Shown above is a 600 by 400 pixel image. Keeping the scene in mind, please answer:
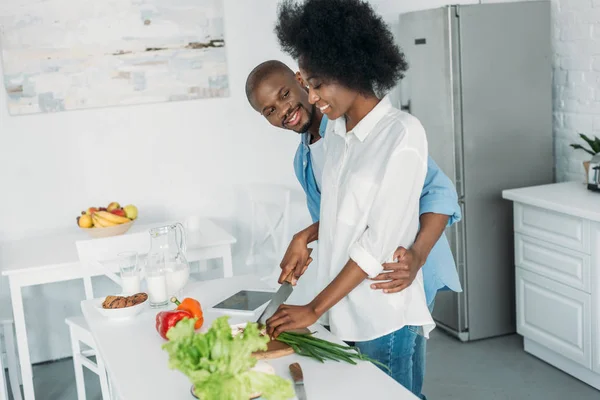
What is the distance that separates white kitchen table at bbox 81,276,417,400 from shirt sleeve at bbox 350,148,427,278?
0.23 metres

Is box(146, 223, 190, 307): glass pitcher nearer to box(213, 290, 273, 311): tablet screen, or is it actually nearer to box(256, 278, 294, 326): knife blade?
box(213, 290, 273, 311): tablet screen

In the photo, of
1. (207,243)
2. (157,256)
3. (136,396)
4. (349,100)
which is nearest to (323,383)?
(136,396)

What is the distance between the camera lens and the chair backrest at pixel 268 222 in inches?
148

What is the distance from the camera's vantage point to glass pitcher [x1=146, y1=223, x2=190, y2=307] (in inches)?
84.7

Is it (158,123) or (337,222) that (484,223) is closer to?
(158,123)

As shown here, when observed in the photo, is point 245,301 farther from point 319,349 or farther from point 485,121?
point 485,121

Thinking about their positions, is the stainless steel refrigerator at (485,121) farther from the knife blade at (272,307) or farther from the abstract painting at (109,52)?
the knife blade at (272,307)

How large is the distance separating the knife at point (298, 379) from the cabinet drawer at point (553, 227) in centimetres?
189

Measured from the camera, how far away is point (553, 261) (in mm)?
3312

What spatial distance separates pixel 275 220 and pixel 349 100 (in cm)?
239

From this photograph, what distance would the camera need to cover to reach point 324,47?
172cm

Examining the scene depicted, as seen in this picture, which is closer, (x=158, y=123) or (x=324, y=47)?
(x=324, y=47)

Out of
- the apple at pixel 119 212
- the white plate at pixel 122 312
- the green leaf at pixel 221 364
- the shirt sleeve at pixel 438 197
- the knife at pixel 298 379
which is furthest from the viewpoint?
the apple at pixel 119 212

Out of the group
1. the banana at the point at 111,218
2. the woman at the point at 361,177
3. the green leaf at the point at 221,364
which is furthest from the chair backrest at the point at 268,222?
the green leaf at the point at 221,364
